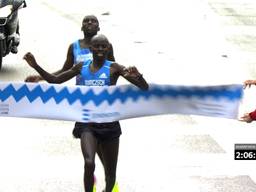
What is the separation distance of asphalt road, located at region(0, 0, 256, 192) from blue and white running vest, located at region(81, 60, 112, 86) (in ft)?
5.66

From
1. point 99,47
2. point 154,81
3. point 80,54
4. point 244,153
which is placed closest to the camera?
point 99,47

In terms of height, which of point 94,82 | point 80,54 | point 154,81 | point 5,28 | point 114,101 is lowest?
point 154,81

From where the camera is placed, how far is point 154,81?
48.6 feet

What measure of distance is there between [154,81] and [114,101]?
7008 mm

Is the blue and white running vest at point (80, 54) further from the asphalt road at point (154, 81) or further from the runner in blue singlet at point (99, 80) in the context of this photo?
the asphalt road at point (154, 81)

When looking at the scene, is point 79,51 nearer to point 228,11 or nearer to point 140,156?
point 140,156

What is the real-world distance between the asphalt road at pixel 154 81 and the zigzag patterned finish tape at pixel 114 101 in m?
1.11

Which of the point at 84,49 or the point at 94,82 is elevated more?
the point at 84,49

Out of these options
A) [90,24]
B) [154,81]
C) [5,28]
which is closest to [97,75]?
[90,24]

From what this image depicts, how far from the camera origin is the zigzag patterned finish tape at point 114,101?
7.83 meters

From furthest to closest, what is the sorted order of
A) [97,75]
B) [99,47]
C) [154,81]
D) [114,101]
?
[154,81], [114,101], [97,75], [99,47]

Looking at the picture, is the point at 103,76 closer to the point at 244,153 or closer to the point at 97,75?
the point at 97,75

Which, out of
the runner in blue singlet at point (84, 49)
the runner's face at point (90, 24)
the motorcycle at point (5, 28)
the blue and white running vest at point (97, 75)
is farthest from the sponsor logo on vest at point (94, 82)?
the motorcycle at point (5, 28)

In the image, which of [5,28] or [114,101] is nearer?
[114,101]
